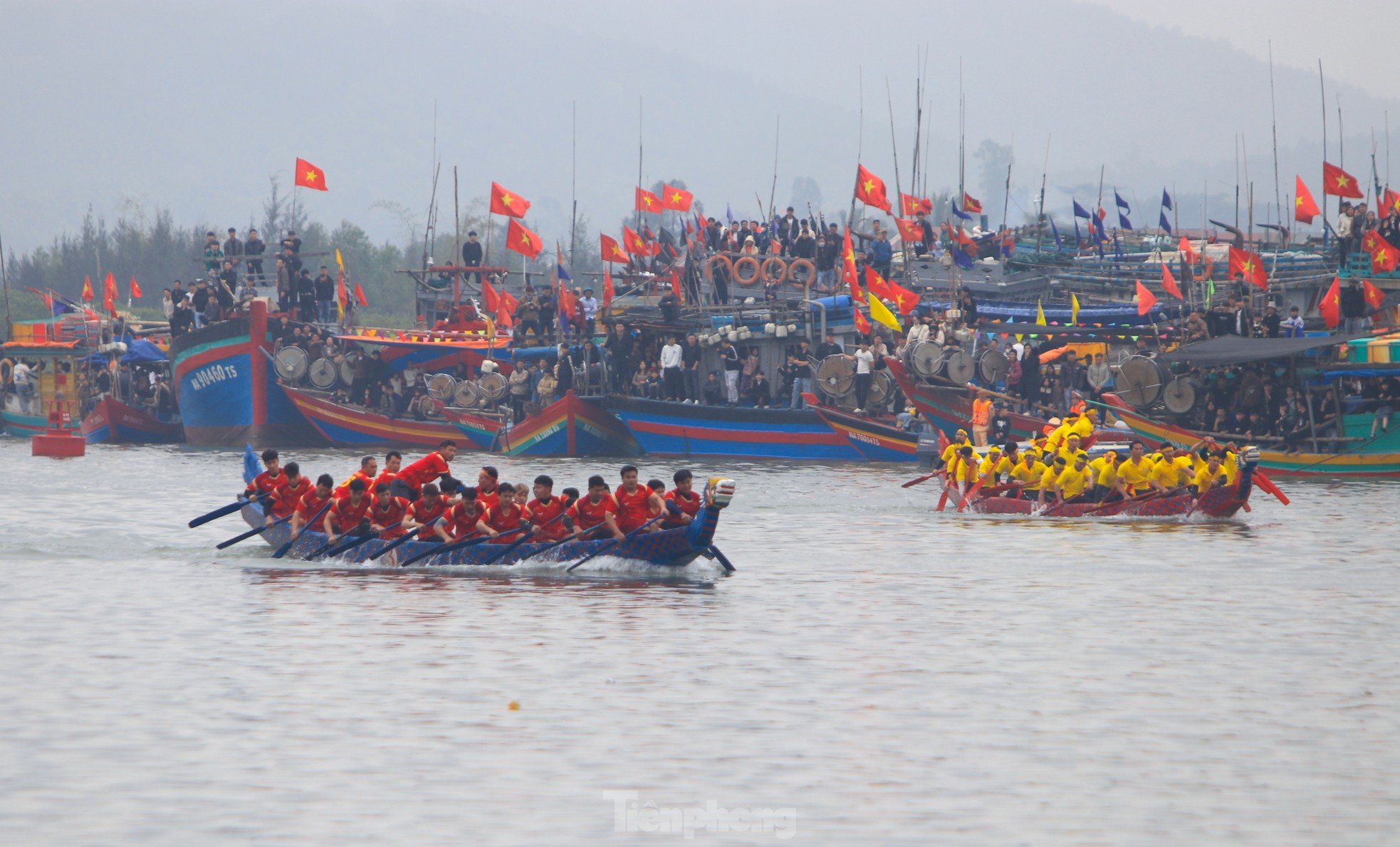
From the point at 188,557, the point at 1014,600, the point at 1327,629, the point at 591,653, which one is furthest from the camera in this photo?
the point at 188,557

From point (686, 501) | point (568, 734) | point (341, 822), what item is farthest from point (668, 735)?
point (686, 501)

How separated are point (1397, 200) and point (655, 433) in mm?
21802

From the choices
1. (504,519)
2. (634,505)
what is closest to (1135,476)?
(634,505)

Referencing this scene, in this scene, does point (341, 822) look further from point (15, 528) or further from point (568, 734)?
point (15, 528)

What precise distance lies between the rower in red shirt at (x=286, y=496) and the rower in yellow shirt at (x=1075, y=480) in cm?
1369

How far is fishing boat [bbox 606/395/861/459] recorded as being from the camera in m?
47.0

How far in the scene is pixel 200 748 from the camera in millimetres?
13844

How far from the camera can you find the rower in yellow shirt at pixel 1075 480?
102ft

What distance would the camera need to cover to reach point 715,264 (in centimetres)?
5059

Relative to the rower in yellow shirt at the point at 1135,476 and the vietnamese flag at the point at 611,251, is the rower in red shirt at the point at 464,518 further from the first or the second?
the vietnamese flag at the point at 611,251

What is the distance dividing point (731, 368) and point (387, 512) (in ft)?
83.0

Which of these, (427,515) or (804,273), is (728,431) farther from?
(427,515)

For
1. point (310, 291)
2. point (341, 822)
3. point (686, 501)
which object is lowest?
point (341, 822)

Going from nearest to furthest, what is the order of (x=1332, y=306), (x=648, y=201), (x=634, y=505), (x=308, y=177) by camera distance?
1. (x=634, y=505)
2. (x=1332, y=306)
3. (x=308, y=177)
4. (x=648, y=201)
